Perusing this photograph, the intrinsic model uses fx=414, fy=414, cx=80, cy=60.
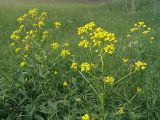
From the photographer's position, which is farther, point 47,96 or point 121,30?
point 121,30

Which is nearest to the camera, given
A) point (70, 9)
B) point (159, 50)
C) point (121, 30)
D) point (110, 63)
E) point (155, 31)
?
point (110, 63)

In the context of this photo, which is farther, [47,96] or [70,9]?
[70,9]

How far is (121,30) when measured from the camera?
6.32 meters

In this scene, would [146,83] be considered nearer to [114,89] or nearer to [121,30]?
[114,89]

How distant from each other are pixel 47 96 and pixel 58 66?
376mm

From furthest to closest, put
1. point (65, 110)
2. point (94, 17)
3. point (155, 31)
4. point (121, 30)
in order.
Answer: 1. point (94, 17)
2. point (121, 30)
3. point (155, 31)
4. point (65, 110)

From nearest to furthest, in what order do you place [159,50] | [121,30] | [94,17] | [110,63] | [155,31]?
[110,63], [159,50], [155,31], [121,30], [94,17]

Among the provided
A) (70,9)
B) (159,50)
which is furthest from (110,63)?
(70,9)

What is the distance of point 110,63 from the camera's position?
3658 millimetres

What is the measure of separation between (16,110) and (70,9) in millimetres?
6272

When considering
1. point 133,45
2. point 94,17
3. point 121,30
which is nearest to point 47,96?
point 133,45

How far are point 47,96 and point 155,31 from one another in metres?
2.60

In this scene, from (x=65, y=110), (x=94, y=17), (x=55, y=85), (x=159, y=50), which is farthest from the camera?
(x=94, y=17)

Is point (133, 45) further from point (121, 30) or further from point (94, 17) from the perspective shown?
point (94, 17)
